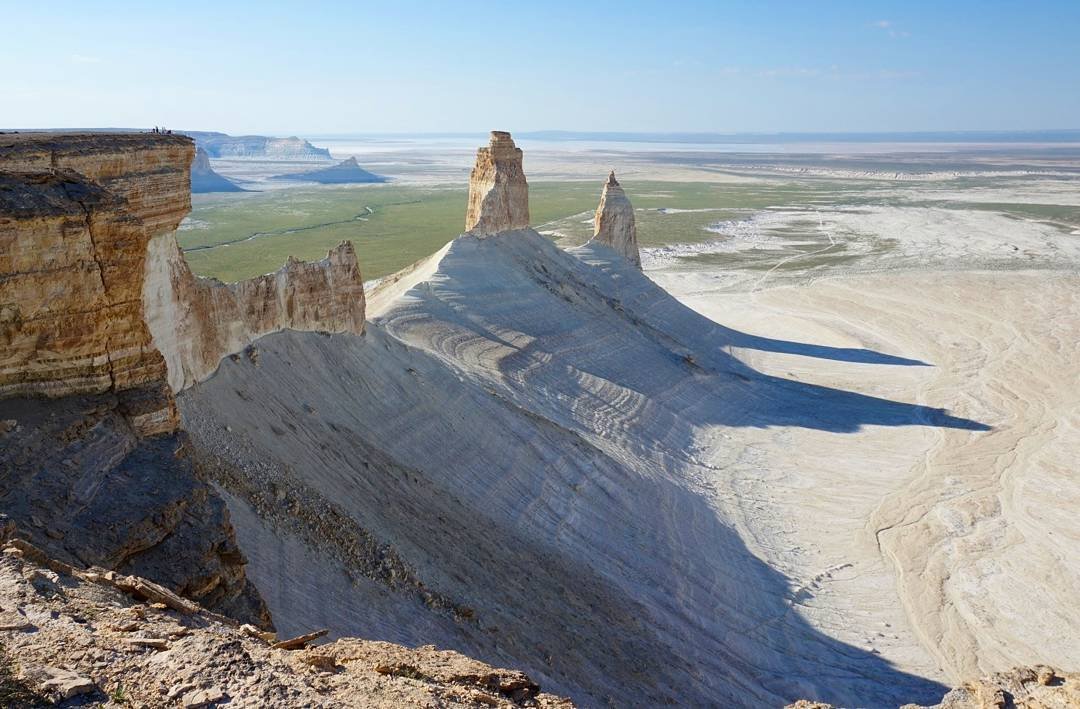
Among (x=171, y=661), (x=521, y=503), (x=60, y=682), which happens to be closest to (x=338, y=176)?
(x=521, y=503)

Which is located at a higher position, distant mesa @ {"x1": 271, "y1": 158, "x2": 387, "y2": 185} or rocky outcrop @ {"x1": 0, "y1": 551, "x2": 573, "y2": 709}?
distant mesa @ {"x1": 271, "y1": 158, "x2": 387, "y2": 185}

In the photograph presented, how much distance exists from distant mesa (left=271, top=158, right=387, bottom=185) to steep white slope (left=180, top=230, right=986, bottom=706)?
145437mm

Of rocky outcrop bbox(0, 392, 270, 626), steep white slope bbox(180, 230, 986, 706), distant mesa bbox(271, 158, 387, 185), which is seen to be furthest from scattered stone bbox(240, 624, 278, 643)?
distant mesa bbox(271, 158, 387, 185)

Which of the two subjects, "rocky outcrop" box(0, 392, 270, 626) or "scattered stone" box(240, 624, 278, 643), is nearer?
"scattered stone" box(240, 624, 278, 643)

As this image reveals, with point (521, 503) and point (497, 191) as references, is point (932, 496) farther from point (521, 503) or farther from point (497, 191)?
point (497, 191)

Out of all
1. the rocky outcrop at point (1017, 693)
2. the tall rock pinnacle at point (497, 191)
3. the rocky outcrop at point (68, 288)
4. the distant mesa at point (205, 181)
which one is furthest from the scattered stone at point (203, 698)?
the distant mesa at point (205, 181)

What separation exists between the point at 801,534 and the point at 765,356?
1941 centimetres

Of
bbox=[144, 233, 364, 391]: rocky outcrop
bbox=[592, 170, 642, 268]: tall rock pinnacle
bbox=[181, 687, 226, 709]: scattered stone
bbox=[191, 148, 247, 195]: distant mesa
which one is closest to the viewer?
bbox=[181, 687, 226, 709]: scattered stone

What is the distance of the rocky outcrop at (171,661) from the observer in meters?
5.80

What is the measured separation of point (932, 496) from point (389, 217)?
8795cm

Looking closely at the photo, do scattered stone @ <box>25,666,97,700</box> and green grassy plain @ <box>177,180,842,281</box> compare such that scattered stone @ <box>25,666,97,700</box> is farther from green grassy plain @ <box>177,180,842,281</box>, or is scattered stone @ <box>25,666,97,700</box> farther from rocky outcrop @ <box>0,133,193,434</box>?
green grassy plain @ <box>177,180,842,281</box>

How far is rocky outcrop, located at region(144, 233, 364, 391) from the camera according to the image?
1478 centimetres

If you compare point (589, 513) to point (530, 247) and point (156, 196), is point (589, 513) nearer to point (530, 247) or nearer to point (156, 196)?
point (156, 196)

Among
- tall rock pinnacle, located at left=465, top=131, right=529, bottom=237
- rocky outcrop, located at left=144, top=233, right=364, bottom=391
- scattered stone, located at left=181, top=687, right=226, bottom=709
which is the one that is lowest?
scattered stone, located at left=181, top=687, right=226, bottom=709
